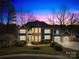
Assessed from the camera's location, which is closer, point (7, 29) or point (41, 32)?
point (7, 29)

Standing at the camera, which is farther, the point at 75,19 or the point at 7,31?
the point at 75,19

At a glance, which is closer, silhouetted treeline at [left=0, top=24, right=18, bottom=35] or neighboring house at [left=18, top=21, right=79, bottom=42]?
silhouetted treeline at [left=0, top=24, right=18, bottom=35]

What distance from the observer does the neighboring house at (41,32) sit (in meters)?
51.3

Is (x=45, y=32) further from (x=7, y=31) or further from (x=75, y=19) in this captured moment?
(x=7, y=31)

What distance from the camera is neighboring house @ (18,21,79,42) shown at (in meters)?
51.3

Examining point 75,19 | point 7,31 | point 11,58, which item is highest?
point 75,19

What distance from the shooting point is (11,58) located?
25.6m

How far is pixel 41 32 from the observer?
2416 inches

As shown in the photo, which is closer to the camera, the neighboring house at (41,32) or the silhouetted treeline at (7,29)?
the silhouetted treeline at (7,29)

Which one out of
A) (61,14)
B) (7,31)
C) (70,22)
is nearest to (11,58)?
(7,31)

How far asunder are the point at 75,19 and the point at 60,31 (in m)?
6.22

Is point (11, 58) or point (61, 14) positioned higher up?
point (61, 14)

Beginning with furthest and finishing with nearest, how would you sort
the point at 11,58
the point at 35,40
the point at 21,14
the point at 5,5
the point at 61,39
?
the point at 61,39
the point at 21,14
the point at 35,40
the point at 5,5
the point at 11,58

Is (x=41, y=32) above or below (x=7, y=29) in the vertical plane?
below
